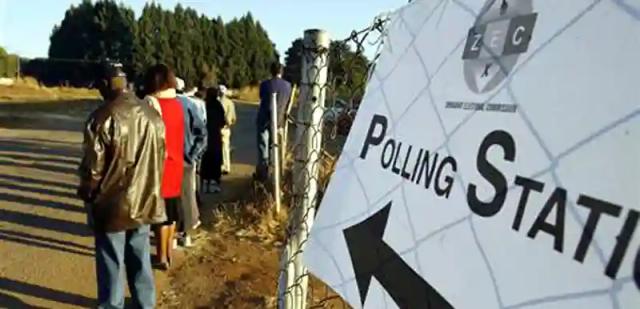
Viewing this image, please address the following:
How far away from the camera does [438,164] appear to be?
153cm

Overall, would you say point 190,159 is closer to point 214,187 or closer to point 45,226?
point 45,226

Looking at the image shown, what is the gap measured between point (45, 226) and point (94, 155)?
3.30 metres

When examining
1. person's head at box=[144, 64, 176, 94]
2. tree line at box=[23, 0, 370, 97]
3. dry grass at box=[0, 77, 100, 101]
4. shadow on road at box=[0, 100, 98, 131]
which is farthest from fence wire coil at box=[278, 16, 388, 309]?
tree line at box=[23, 0, 370, 97]

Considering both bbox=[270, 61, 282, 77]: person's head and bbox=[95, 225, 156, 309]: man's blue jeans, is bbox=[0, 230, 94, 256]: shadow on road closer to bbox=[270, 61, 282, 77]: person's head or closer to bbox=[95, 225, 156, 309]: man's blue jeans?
bbox=[95, 225, 156, 309]: man's blue jeans

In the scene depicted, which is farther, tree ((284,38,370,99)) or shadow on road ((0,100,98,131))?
shadow on road ((0,100,98,131))

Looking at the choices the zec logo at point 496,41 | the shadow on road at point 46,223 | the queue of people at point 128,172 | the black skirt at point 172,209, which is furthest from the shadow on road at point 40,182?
the zec logo at point 496,41

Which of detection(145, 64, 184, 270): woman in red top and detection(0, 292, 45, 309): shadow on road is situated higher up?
detection(145, 64, 184, 270): woman in red top

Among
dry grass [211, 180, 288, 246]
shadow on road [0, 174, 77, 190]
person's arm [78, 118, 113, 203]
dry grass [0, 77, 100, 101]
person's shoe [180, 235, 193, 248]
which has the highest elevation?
person's arm [78, 118, 113, 203]

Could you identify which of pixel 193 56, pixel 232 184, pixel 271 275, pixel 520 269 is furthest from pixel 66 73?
pixel 520 269

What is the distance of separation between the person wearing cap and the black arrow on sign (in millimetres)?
3568

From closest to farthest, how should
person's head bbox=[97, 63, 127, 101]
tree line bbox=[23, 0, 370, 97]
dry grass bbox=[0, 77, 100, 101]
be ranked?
person's head bbox=[97, 63, 127, 101], dry grass bbox=[0, 77, 100, 101], tree line bbox=[23, 0, 370, 97]

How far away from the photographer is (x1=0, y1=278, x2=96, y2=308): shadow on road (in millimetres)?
4500

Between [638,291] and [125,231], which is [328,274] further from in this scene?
[125,231]

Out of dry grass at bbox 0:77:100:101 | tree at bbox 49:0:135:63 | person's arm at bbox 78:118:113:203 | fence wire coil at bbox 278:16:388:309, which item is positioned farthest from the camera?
tree at bbox 49:0:135:63
